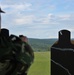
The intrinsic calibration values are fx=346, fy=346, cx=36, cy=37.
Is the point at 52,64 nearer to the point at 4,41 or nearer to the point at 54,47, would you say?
the point at 54,47

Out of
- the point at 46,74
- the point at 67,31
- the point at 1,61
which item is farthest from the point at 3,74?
the point at 46,74

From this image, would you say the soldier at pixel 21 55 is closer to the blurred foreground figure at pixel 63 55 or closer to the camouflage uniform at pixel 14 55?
the camouflage uniform at pixel 14 55

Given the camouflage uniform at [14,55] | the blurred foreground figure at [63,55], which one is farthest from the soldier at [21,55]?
the blurred foreground figure at [63,55]

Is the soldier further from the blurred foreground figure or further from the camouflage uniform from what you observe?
the blurred foreground figure

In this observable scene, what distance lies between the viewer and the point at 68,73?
11.5 feet

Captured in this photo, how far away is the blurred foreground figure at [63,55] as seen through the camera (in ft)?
11.5

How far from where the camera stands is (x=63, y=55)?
3533 millimetres

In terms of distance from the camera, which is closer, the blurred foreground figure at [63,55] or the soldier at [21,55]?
the soldier at [21,55]

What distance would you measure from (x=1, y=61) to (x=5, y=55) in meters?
0.04

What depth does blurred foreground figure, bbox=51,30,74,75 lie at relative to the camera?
11.5 feet

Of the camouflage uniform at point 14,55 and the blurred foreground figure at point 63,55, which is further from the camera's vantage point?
the blurred foreground figure at point 63,55

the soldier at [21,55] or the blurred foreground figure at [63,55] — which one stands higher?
the soldier at [21,55]

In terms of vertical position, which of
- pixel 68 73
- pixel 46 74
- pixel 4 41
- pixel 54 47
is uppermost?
pixel 4 41

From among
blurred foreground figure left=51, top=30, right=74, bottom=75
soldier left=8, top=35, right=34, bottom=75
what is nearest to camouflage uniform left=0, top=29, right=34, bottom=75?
soldier left=8, top=35, right=34, bottom=75
